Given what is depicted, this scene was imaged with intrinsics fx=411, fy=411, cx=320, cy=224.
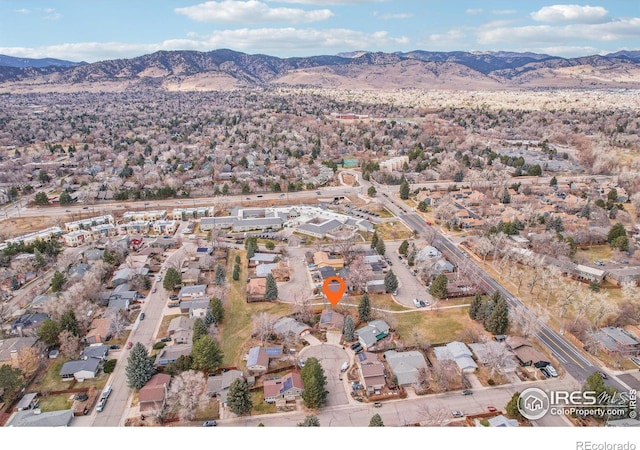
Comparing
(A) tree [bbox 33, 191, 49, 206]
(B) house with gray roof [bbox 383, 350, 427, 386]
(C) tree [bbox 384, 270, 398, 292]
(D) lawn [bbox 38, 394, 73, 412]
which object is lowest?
(D) lawn [bbox 38, 394, 73, 412]

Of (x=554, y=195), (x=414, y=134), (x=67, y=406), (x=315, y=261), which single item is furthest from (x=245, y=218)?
(x=414, y=134)

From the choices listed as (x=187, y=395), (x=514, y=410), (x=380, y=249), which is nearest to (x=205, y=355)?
(x=187, y=395)

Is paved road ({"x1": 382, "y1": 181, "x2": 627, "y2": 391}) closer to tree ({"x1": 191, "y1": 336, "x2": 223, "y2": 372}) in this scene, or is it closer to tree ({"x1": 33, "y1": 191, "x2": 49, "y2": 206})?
tree ({"x1": 191, "y1": 336, "x2": 223, "y2": 372})

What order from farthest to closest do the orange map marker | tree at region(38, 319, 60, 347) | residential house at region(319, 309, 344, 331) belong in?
the orange map marker → residential house at region(319, 309, 344, 331) → tree at region(38, 319, 60, 347)

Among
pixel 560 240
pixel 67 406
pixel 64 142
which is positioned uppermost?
pixel 64 142

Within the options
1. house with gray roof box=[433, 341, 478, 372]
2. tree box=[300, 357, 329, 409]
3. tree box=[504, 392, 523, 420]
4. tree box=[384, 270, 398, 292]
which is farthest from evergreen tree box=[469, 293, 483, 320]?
tree box=[300, 357, 329, 409]

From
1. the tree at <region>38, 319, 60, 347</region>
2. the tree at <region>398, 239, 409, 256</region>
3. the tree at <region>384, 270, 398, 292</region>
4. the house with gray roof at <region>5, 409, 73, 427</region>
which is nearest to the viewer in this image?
the house with gray roof at <region>5, 409, 73, 427</region>

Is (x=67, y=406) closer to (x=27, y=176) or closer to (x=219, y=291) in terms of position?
(x=219, y=291)
